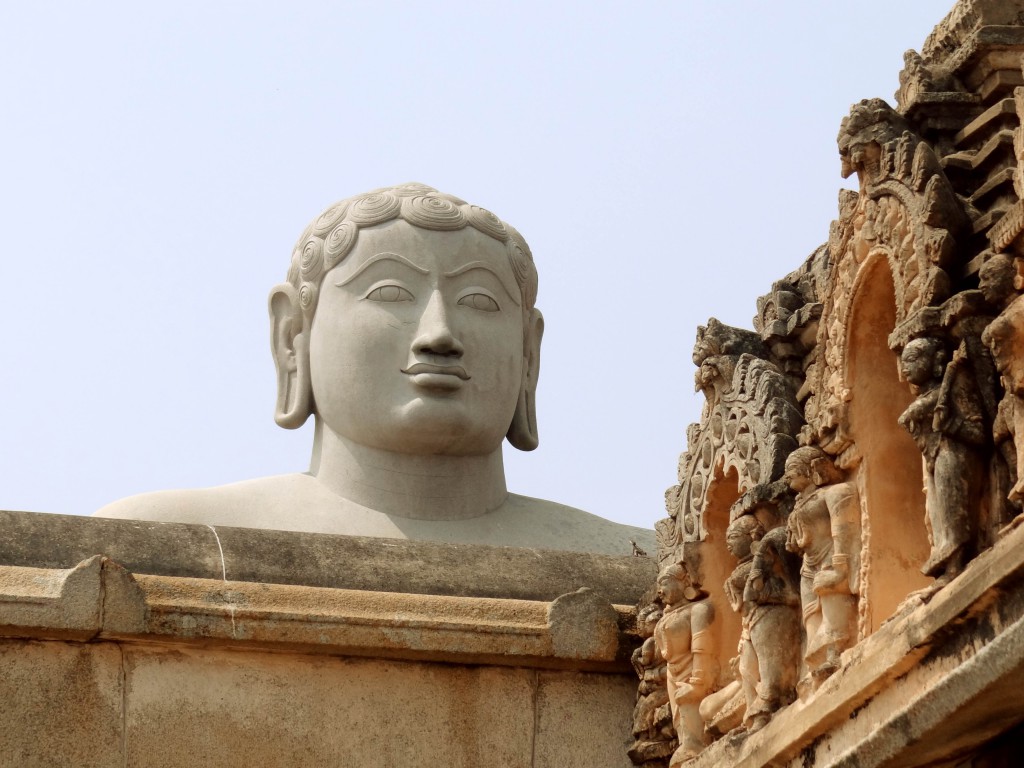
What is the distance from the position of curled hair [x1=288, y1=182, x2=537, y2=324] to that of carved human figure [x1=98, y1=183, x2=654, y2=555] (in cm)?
1

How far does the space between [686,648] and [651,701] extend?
0.46 metres

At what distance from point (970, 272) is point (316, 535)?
4721 mm

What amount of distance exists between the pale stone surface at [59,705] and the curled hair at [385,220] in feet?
13.6

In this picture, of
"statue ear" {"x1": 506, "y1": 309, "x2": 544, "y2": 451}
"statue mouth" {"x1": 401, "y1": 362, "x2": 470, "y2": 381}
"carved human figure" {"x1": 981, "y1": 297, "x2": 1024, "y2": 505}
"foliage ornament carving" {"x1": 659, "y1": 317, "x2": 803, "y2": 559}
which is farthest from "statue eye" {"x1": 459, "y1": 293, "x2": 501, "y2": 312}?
"carved human figure" {"x1": 981, "y1": 297, "x2": 1024, "y2": 505}

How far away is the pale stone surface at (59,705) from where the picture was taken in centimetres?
1231

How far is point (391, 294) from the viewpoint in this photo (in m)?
15.5

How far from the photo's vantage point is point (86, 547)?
42.5ft

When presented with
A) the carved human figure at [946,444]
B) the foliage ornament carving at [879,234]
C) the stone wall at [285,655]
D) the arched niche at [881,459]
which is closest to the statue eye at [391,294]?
the stone wall at [285,655]

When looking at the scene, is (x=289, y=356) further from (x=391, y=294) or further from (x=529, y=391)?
(x=529, y=391)

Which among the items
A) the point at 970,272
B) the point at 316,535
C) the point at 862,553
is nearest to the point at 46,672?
the point at 316,535

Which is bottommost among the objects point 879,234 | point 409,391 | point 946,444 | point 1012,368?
point 946,444

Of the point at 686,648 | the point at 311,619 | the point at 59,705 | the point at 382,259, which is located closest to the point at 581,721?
the point at 686,648

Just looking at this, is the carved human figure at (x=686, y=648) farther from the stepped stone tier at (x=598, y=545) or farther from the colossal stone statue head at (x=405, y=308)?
the colossal stone statue head at (x=405, y=308)

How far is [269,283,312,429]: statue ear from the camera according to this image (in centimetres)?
1630
